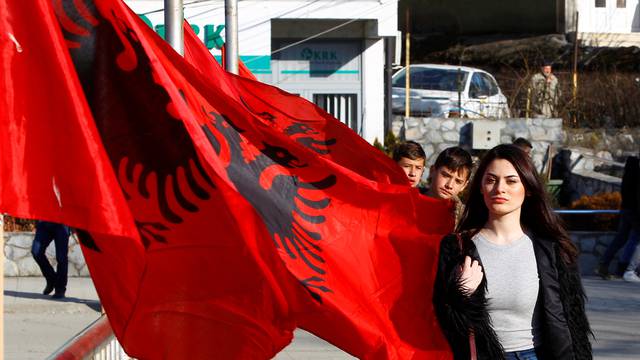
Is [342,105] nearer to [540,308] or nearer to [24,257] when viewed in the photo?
[24,257]

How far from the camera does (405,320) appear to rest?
4945 millimetres

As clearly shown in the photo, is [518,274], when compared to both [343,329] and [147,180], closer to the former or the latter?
[343,329]

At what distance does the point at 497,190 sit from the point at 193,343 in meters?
1.39

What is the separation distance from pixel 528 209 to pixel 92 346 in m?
1.99

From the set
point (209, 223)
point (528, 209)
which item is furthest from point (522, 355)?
point (209, 223)

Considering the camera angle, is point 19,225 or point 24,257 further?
point 19,225

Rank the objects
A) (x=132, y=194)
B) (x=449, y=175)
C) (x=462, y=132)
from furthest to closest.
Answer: (x=462, y=132) → (x=449, y=175) → (x=132, y=194)

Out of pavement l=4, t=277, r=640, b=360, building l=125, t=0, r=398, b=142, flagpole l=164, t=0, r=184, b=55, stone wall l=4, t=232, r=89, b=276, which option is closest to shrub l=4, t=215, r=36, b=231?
stone wall l=4, t=232, r=89, b=276

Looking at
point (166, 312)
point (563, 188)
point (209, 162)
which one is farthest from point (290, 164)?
point (563, 188)

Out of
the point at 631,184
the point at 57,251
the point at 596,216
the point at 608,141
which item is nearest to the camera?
the point at 57,251

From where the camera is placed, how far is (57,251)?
502 inches

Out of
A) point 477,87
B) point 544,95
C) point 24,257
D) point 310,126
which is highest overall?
point 477,87

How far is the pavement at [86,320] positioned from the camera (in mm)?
9992

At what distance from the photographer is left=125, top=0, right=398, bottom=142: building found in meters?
20.0
